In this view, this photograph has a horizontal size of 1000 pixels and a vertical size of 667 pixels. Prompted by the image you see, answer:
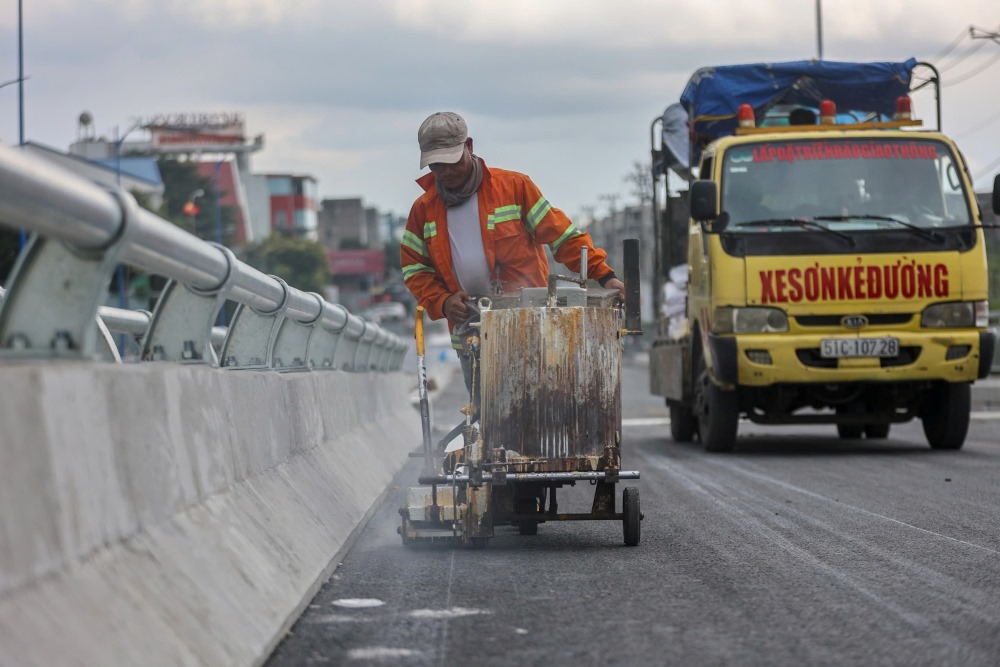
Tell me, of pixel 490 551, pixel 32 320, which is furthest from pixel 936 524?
pixel 32 320

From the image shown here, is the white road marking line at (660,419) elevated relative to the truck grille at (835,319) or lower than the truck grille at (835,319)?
lower

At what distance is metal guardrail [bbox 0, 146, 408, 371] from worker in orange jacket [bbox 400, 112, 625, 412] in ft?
3.00

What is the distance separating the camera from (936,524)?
26.8ft

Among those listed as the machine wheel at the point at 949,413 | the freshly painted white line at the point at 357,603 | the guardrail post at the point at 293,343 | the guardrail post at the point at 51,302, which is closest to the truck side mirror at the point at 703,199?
the machine wheel at the point at 949,413

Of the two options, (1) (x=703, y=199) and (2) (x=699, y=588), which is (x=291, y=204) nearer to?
(1) (x=703, y=199)

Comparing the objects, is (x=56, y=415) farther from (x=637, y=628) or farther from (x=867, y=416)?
(x=867, y=416)

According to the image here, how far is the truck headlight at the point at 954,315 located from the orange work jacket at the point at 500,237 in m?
6.47

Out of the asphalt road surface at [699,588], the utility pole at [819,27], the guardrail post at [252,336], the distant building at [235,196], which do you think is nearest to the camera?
the asphalt road surface at [699,588]

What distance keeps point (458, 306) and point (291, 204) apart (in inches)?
6889

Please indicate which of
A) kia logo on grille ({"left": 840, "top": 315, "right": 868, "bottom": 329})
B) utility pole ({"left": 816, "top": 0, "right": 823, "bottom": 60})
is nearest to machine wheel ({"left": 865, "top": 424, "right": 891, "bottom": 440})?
kia logo on grille ({"left": 840, "top": 315, "right": 868, "bottom": 329})

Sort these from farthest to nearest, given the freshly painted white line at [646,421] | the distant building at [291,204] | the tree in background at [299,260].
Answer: the distant building at [291,204] < the tree in background at [299,260] < the freshly painted white line at [646,421]

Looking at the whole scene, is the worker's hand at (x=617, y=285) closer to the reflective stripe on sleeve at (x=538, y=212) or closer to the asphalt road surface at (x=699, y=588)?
the reflective stripe on sleeve at (x=538, y=212)

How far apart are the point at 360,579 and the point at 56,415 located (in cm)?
295

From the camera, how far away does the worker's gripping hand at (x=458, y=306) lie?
7.75m
